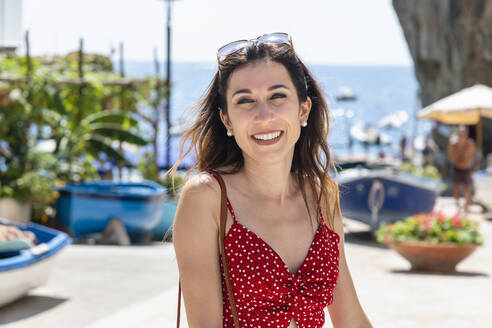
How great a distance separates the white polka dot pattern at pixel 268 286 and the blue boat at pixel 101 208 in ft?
36.8

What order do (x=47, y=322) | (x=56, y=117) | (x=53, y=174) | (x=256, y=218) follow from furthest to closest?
(x=56, y=117), (x=53, y=174), (x=47, y=322), (x=256, y=218)

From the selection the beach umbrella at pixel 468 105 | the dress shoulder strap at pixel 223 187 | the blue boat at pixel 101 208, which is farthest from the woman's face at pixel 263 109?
the beach umbrella at pixel 468 105

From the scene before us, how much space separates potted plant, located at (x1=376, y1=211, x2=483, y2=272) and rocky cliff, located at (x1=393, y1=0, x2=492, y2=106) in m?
20.1

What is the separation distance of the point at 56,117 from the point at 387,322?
32.6ft

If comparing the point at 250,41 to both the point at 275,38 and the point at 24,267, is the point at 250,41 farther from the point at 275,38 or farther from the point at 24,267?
the point at 24,267

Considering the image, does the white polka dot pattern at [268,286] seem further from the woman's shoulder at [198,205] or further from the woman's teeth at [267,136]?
the woman's teeth at [267,136]

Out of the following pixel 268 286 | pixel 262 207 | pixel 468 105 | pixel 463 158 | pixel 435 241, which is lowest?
pixel 435 241

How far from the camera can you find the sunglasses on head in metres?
2.01

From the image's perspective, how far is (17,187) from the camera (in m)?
12.1

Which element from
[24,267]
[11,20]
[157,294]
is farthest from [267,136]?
[11,20]

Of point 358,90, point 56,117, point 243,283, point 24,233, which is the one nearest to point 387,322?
point 24,233

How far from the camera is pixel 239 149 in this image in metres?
2.16

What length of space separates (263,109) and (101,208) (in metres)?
11.4

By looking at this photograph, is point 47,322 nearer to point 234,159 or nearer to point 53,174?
point 234,159
